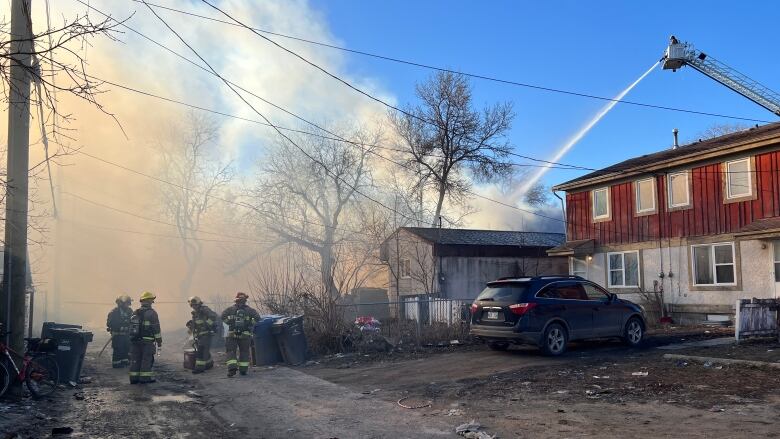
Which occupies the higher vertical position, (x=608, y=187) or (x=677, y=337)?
(x=608, y=187)

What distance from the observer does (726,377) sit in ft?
31.0

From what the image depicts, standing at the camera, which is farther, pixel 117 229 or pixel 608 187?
pixel 117 229

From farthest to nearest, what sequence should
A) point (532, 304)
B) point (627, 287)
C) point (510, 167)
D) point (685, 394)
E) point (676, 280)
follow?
point (510, 167) < point (627, 287) < point (676, 280) < point (532, 304) < point (685, 394)

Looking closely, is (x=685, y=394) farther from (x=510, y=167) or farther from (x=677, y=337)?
(x=510, y=167)

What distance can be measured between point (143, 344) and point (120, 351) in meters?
3.30

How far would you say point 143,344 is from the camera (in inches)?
438

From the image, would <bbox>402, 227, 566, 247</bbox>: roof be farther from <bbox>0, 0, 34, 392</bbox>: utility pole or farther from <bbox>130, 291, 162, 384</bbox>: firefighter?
<bbox>0, 0, 34, 392</bbox>: utility pole

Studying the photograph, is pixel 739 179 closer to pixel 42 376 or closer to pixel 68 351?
pixel 68 351

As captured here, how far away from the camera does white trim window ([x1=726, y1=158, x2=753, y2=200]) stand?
704 inches

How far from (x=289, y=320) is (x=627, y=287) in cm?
1296

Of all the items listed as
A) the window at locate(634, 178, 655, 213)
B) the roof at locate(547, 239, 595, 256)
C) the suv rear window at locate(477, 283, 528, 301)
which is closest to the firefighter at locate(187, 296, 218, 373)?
the suv rear window at locate(477, 283, 528, 301)

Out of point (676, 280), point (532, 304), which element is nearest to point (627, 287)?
point (676, 280)

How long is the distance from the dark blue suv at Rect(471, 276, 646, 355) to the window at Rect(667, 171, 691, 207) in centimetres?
738

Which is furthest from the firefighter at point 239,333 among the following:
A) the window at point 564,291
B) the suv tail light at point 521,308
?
the window at point 564,291
